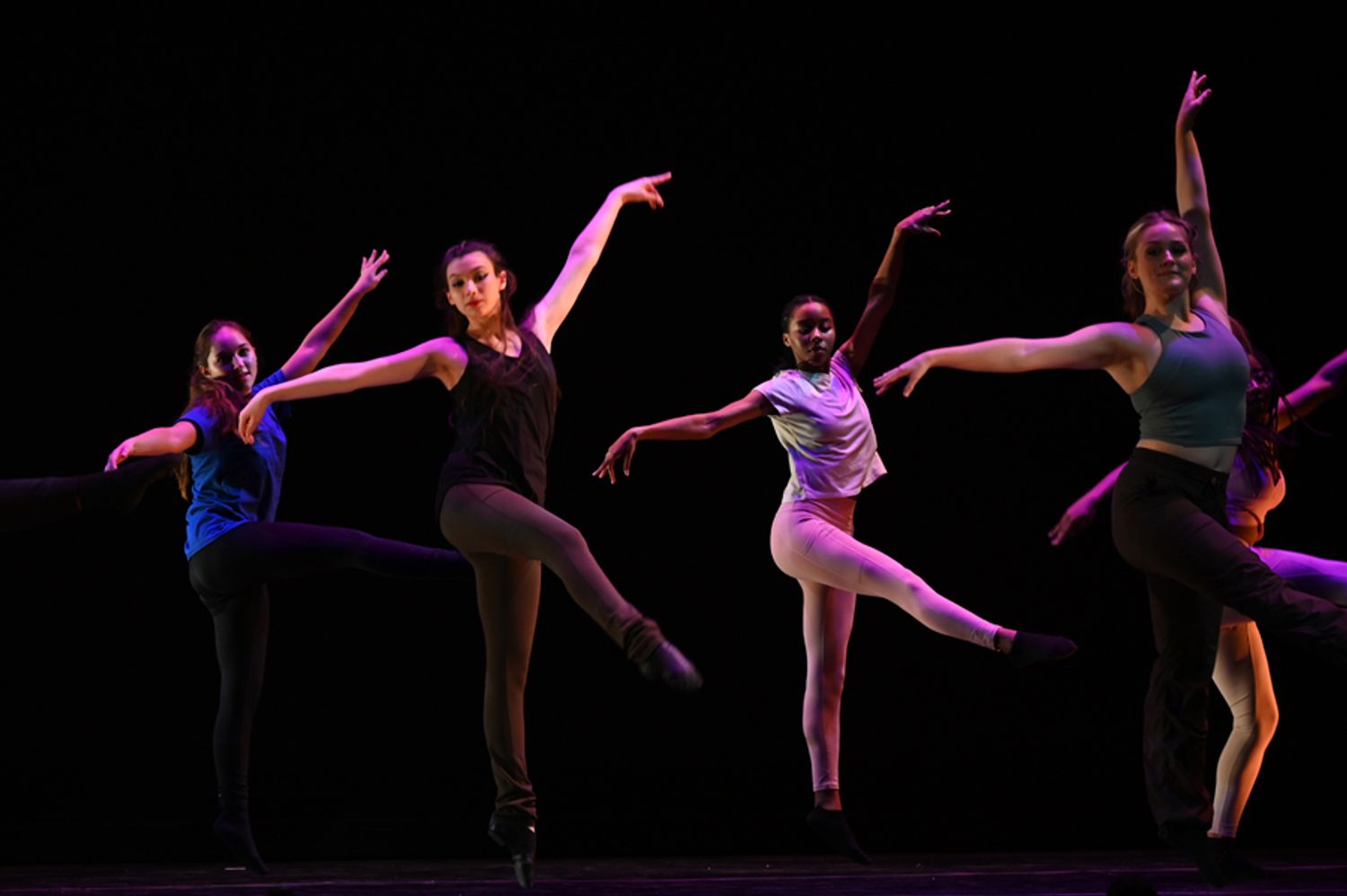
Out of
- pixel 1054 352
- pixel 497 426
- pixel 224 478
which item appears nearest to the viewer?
pixel 1054 352

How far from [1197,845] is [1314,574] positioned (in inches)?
36.7

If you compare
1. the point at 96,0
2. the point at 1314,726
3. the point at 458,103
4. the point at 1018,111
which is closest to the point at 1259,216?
the point at 1018,111

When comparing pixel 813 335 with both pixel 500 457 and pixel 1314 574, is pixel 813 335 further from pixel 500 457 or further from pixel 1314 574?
pixel 1314 574

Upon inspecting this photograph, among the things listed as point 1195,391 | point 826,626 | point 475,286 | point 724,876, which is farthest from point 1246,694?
point 475,286

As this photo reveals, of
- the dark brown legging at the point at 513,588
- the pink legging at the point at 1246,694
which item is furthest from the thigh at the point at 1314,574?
the dark brown legging at the point at 513,588

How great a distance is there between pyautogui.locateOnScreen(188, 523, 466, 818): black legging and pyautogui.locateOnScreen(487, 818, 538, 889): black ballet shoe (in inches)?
29.8

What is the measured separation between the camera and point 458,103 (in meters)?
5.77

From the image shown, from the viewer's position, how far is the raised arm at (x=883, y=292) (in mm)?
4762

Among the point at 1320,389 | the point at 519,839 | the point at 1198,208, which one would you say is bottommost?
the point at 519,839

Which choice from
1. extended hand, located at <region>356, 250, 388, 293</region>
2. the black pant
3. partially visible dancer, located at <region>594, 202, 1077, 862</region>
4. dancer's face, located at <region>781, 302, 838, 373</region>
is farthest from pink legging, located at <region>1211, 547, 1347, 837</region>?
extended hand, located at <region>356, 250, 388, 293</region>

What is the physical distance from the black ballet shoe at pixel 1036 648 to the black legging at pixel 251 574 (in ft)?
5.03

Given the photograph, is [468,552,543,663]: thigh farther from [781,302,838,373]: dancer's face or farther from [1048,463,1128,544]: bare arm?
[1048,463,1128,544]: bare arm

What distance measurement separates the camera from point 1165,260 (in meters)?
3.72

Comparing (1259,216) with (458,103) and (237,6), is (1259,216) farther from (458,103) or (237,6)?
(237,6)
